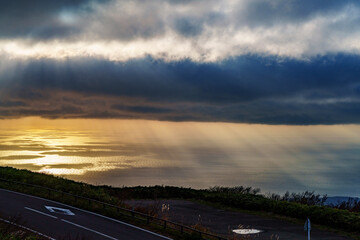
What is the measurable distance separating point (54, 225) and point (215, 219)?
39.8ft

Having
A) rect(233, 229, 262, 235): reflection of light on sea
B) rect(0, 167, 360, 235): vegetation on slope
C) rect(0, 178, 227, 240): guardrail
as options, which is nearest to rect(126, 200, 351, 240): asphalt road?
rect(233, 229, 262, 235): reflection of light on sea

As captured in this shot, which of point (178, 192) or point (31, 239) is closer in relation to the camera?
point (31, 239)

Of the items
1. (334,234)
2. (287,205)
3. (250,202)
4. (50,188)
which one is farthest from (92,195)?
(334,234)

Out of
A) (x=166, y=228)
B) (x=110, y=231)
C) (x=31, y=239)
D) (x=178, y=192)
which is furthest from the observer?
(x=178, y=192)

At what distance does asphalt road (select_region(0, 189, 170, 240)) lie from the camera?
852 inches

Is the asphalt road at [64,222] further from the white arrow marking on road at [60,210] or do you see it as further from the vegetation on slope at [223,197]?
the vegetation on slope at [223,197]

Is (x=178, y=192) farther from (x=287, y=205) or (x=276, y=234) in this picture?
(x=276, y=234)

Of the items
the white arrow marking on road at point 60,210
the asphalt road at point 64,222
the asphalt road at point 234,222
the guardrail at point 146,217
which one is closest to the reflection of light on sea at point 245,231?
the asphalt road at point 234,222

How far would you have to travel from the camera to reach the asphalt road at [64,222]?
21.6 m

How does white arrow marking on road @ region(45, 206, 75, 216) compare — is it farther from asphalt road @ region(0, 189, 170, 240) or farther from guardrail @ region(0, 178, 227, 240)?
guardrail @ region(0, 178, 227, 240)

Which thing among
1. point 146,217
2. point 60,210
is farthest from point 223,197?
point 60,210

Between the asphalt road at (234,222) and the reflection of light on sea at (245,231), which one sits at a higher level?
the asphalt road at (234,222)

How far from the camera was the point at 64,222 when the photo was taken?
2398 centimetres

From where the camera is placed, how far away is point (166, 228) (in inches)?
961
